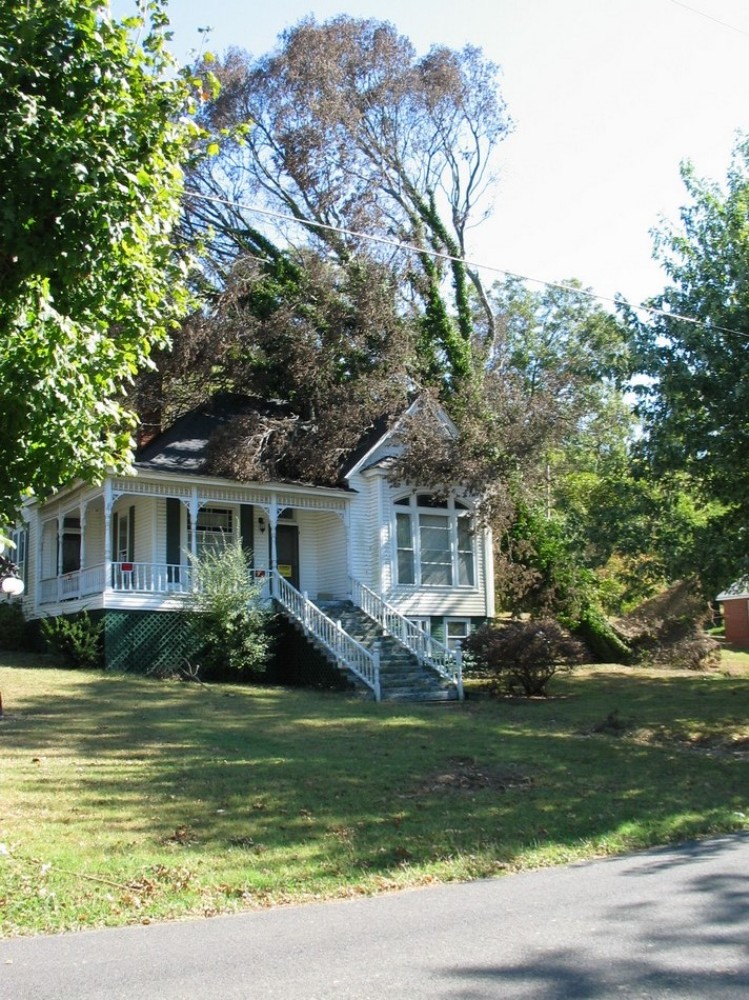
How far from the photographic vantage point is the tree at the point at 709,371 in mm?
18250

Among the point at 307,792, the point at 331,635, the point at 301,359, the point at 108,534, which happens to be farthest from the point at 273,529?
the point at 307,792

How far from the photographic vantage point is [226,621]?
21.7 metres

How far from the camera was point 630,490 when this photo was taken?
71.5 feet

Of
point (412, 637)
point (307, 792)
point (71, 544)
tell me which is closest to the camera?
point (307, 792)

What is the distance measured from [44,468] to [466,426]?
18887 mm

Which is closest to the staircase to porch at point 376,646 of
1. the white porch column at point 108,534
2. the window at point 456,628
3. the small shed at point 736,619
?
the window at point 456,628

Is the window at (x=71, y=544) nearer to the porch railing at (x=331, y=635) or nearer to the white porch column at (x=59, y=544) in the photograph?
the white porch column at (x=59, y=544)

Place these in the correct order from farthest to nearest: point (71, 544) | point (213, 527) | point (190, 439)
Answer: point (71, 544)
point (190, 439)
point (213, 527)

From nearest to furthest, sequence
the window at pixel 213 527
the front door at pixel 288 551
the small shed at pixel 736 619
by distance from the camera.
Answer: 1. the window at pixel 213 527
2. the front door at pixel 288 551
3. the small shed at pixel 736 619

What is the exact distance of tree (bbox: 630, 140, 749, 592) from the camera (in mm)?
18250

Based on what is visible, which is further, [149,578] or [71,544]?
[71,544]

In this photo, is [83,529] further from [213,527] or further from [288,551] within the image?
[288,551]

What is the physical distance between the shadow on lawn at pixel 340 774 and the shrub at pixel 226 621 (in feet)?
9.69

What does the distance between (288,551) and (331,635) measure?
16.6 feet
